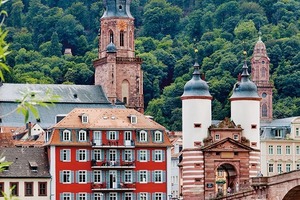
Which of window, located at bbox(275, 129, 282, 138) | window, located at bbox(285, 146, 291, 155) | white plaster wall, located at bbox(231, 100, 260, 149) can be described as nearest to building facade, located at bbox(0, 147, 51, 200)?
white plaster wall, located at bbox(231, 100, 260, 149)

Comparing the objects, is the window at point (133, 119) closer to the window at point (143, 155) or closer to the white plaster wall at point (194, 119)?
the window at point (143, 155)

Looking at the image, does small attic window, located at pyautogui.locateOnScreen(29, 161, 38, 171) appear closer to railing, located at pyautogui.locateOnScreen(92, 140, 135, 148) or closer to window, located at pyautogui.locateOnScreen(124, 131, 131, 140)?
railing, located at pyautogui.locateOnScreen(92, 140, 135, 148)

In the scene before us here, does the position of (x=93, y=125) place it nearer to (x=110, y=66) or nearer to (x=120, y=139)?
(x=120, y=139)

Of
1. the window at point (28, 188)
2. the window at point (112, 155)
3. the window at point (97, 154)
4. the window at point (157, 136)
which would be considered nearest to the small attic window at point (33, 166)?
the window at point (28, 188)

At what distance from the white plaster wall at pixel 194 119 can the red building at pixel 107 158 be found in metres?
7.41

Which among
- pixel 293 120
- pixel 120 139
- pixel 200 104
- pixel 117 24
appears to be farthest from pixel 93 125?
pixel 117 24

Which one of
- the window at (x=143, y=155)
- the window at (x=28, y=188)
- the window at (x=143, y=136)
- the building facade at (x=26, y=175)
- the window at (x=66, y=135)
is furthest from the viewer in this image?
the window at (x=143, y=136)

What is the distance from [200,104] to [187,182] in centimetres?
589

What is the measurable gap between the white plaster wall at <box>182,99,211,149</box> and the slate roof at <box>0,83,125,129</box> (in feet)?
170

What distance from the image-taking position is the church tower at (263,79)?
6486 inches

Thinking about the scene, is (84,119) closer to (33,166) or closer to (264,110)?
(33,166)

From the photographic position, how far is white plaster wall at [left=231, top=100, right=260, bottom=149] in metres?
90.3

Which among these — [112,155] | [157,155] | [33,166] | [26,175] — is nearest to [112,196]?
[112,155]

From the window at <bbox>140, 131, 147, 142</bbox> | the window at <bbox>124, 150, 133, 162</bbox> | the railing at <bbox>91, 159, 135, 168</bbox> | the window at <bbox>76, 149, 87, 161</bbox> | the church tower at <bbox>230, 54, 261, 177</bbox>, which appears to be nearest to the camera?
the church tower at <bbox>230, 54, 261, 177</bbox>
